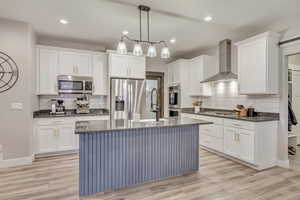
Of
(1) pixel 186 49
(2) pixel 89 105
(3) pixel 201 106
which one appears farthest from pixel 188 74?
(2) pixel 89 105

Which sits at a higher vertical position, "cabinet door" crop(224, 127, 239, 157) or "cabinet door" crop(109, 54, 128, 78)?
"cabinet door" crop(109, 54, 128, 78)

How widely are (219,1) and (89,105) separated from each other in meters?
3.80

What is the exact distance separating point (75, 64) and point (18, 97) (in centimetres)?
142

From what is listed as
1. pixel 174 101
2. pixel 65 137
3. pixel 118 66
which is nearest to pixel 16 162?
pixel 65 137

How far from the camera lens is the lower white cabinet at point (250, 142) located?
320cm

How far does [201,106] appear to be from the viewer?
545cm

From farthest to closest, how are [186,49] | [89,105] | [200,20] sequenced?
1. [186,49]
2. [89,105]
3. [200,20]

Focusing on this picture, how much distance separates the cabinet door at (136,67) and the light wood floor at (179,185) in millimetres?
2649

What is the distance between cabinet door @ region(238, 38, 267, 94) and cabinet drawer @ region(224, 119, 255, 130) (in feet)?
2.15

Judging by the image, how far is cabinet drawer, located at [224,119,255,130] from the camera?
323 cm

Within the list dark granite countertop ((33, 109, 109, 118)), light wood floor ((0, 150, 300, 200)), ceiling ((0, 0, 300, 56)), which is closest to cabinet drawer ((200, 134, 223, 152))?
light wood floor ((0, 150, 300, 200))

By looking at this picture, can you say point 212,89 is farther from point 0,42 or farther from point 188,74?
point 0,42

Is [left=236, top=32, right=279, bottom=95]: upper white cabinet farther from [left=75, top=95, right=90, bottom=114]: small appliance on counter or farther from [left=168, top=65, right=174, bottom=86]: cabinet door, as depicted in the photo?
[left=75, top=95, right=90, bottom=114]: small appliance on counter

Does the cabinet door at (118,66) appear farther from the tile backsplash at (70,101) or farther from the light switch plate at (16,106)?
the light switch plate at (16,106)
